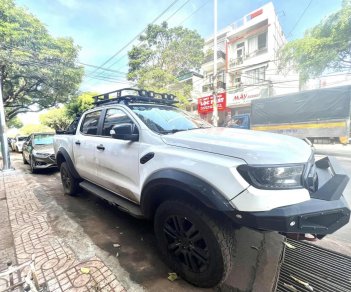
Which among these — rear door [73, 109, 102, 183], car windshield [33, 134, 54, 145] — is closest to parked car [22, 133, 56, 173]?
car windshield [33, 134, 54, 145]

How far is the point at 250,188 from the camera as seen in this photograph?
5.13 ft

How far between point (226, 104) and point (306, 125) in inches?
368

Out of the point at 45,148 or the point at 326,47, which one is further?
the point at 326,47

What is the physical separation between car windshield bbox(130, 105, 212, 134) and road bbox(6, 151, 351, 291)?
1.45m

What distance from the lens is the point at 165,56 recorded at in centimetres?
1636

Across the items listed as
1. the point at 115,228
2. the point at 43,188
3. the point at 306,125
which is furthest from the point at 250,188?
the point at 306,125

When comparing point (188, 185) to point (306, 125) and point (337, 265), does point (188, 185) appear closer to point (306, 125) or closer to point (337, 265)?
point (337, 265)

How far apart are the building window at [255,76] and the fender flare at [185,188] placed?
59.9ft

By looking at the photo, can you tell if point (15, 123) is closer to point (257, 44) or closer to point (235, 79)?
point (235, 79)

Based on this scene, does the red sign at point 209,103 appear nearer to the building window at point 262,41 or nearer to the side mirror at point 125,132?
the building window at point 262,41

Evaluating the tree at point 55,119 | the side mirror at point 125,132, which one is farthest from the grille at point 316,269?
the tree at point 55,119

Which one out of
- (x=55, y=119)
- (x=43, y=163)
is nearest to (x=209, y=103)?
(x=43, y=163)

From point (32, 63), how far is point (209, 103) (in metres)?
14.0

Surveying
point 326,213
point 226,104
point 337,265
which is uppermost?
point 226,104
